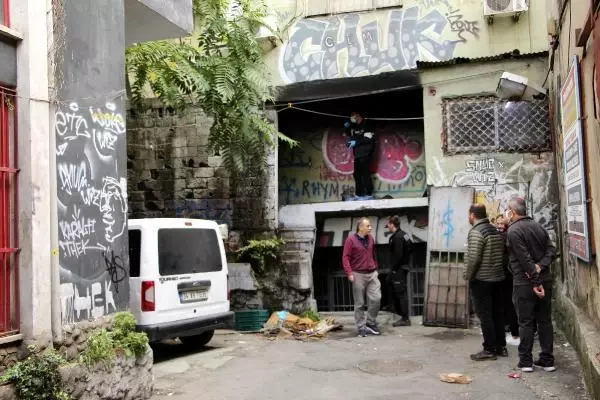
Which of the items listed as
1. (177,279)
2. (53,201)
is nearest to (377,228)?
(177,279)

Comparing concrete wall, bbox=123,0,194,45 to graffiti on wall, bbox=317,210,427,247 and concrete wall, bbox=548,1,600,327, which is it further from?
graffiti on wall, bbox=317,210,427,247

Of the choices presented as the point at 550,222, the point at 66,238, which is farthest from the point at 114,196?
the point at 550,222

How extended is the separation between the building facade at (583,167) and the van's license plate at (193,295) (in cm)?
493

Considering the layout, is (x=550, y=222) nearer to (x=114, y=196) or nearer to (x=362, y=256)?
(x=362, y=256)

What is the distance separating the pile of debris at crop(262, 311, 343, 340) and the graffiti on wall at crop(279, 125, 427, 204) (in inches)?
128

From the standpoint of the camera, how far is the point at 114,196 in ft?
19.5

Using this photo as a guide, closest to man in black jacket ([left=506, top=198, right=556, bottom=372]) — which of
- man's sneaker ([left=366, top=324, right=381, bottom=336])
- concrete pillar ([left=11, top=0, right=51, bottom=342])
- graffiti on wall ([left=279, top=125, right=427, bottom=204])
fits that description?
man's sneaker ([left=366, top=324, right=381, bottom=336])

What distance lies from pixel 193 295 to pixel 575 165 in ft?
17.1

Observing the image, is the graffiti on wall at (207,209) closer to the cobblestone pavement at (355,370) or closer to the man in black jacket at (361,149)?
the man in black jacket at (361,149)

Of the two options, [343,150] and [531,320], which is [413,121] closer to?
[343,150]

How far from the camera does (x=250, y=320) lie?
1079cm

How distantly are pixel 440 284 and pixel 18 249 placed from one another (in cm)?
740

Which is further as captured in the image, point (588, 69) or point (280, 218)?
point (280, 218)

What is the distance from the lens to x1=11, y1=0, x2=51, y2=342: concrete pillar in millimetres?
4797
